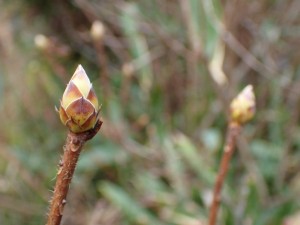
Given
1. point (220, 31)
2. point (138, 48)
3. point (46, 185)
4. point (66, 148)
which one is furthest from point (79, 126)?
point (46, 185)

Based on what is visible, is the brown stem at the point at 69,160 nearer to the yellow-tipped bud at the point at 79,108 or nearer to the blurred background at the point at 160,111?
the yellow-tipped bud at the point at 79,108

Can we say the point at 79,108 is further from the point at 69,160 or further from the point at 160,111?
the point at 160,111

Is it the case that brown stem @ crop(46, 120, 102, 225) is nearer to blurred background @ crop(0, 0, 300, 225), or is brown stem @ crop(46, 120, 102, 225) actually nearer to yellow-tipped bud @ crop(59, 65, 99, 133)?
yellow-tipped bud @ crop(59, 65, 99, 133)

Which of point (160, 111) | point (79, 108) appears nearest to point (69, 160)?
point (79, 108)

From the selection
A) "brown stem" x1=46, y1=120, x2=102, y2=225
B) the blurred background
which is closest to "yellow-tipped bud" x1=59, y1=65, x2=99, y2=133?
"brown stem" x1=46, y1=120, x2=102, y2=225

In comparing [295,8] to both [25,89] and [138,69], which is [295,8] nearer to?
[138,69]

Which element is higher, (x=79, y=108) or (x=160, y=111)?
(x=160, y=111)

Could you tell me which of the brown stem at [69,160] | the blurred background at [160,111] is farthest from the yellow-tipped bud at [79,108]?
the blurred background at [160,111]

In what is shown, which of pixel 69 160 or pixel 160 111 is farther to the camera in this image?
pixel 160 111
